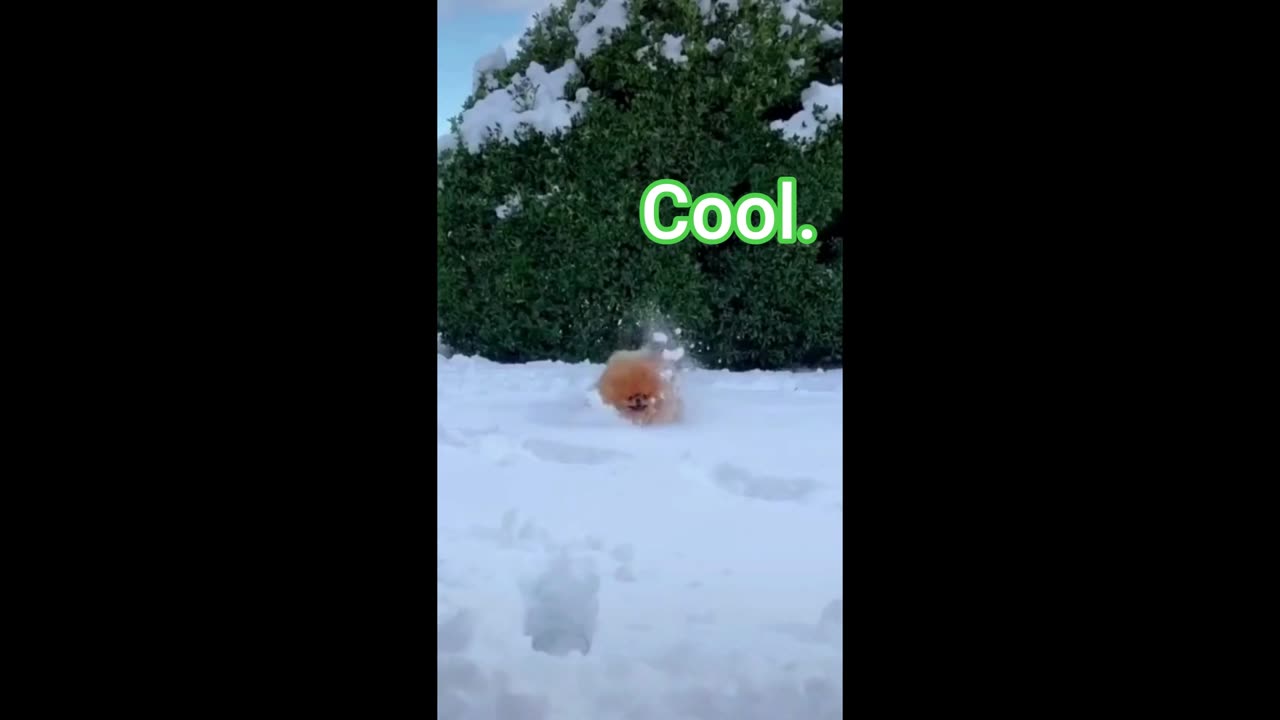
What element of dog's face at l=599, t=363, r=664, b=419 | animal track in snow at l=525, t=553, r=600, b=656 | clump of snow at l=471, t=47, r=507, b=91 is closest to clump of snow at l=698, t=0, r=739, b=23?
clump of snow at l=471, t=47, r=507, b=91

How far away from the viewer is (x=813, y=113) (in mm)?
3652

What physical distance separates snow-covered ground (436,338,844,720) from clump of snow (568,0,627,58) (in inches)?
54.3

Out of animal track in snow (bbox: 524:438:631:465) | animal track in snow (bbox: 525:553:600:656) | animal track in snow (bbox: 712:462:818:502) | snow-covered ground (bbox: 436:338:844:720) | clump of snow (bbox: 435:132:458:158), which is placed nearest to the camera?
snow-covered ground (bbox: 436:338:844:720)

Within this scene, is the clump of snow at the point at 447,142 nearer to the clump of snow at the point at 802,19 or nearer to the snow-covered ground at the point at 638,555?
the snow-covered ground at the point at 638,555

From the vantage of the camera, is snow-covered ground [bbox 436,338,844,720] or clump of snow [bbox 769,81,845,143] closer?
snow-covered ground [bbox 436,338,844,720]

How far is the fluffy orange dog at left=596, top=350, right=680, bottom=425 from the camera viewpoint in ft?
11.8

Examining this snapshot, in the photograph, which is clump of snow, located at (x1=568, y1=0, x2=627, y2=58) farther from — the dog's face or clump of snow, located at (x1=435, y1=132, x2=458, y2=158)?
the dog's face

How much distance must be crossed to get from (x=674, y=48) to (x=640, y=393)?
1.35 m

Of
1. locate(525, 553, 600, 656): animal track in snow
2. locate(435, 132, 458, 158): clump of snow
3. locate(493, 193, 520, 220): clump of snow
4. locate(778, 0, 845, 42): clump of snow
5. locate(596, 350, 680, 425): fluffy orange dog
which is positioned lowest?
locate(525, 553, 600, 656): animal track in snow

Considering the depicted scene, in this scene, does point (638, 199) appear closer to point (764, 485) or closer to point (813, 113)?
point (813, 113)

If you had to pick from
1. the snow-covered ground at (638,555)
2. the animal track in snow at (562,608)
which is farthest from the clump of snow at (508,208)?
the animal track in snow at (562,608)

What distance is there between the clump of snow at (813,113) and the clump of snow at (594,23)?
2.46 ft
